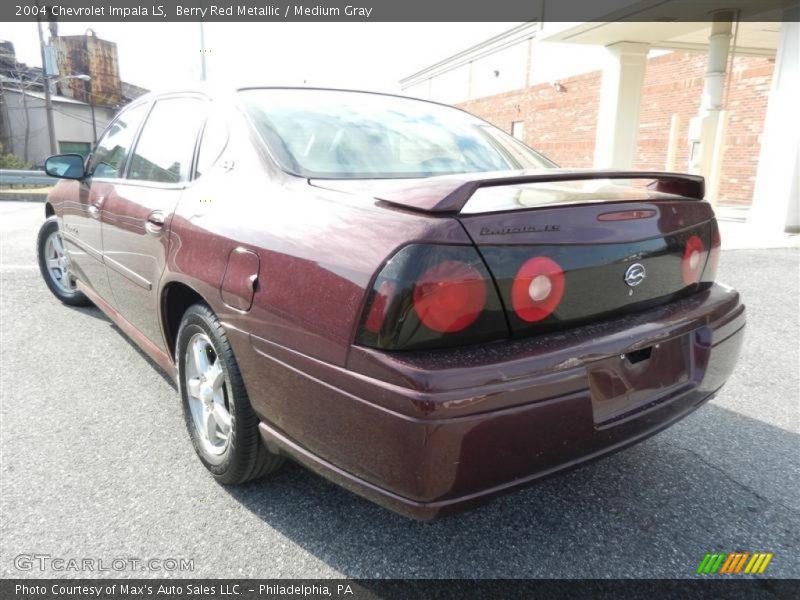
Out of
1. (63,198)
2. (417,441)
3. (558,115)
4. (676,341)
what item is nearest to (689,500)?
(676,341)

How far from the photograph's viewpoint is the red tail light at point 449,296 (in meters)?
1.42

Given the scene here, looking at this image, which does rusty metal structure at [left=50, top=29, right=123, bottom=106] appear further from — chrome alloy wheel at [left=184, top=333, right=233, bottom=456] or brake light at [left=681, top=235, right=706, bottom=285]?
brake light at [left=681, top=235, right=706, bottom=285]

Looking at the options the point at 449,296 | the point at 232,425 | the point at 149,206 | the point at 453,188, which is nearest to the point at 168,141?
the point at 149,206

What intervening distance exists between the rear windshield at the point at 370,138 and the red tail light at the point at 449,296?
0.75 metres

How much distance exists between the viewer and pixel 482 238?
4.82 ft

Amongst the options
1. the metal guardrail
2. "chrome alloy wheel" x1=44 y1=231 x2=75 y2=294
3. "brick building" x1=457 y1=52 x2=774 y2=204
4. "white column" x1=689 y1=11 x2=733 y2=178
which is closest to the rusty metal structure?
the metal guardrail

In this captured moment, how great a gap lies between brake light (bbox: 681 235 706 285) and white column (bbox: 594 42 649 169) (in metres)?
10.8

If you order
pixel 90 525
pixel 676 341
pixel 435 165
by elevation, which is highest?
pixel 435 165

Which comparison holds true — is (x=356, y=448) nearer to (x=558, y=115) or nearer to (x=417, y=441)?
(x=417, y=441)

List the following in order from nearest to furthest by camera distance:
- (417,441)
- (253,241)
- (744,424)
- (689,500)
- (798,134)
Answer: (417,441), (253,241), (689,500), (744,424), (798,134)

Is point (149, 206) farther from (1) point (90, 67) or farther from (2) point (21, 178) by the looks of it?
(1) point (90, 67)

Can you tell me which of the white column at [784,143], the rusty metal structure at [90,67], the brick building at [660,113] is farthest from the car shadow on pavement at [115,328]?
the rusty metal structure at [90,67]

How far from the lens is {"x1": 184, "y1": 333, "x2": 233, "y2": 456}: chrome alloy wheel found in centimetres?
213

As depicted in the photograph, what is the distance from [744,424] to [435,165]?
1943 millimetres
